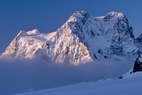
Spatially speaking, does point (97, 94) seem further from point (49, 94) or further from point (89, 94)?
point (49, 94)

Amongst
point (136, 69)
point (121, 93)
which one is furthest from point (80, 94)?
point (136, 69)

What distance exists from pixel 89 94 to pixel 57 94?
4108 millimetres

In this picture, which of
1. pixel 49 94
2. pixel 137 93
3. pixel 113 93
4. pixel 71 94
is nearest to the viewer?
pixel 137 93

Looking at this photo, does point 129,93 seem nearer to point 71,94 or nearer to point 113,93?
point 113,93

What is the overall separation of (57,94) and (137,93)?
29.6 feet

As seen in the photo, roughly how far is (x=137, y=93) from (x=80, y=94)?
19.5 feet

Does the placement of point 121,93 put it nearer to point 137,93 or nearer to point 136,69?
point 137,93

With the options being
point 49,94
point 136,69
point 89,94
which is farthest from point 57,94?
point 136,69

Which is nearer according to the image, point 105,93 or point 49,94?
point 105,93

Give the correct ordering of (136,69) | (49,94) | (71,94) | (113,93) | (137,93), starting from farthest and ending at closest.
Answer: (136,69) < (49,94) < (71,94) < (113,93) < (137,93)

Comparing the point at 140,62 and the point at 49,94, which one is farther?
the point at 140,62

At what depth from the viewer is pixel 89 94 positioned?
1438 inches

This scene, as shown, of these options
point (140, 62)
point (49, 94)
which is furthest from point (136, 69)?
point (49, 94)

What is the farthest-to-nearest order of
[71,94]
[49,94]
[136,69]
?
[136,69]
[49,94]
[71,94]
